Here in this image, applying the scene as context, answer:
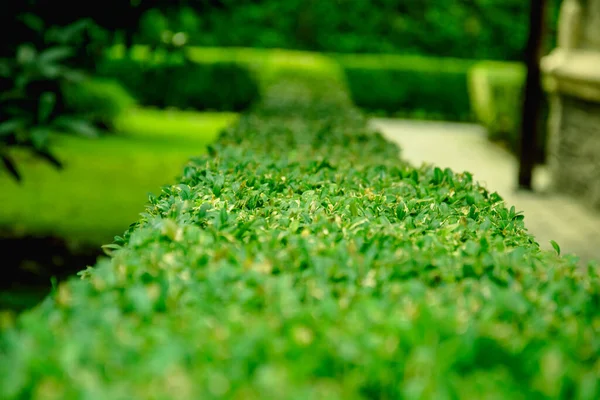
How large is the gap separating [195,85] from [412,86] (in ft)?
19.4

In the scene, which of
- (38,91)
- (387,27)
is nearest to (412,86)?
(387,27)

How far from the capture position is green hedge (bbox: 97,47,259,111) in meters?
18.6

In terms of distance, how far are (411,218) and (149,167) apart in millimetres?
8434

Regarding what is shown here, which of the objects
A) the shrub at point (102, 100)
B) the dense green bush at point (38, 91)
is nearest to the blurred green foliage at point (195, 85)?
the shrub at point (102, 100)

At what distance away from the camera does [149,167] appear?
34.9 ft

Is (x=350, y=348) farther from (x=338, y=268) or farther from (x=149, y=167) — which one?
(x=149, y=167)

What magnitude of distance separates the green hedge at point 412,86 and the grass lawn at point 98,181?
6207 mm

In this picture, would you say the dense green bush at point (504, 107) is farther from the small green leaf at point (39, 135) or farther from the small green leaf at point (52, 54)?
the small green leaf at point (39, 135)

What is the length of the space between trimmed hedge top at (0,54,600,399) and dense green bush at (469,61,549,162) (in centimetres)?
1052

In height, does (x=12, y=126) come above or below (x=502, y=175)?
above

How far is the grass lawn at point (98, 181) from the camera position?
24.8 ft

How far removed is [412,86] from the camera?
19.8 m

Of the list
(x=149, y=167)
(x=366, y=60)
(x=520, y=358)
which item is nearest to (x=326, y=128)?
(x=520, y=358)

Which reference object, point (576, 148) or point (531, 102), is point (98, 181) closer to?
point (531, 102)
